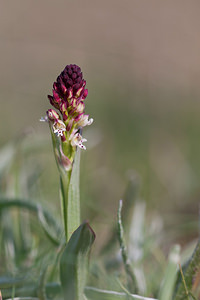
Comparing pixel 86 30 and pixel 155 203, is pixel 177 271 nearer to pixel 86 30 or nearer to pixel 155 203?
pixel 155 203

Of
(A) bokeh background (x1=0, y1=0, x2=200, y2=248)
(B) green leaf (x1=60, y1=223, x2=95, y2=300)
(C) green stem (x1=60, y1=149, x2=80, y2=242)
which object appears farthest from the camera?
(A) bokeh background (x1=0, y1=0, x2=200, y2=248)

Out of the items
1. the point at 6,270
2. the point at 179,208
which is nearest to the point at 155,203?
the point at 179,208

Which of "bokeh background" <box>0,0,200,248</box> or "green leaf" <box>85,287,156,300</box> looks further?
"bokeh background" <box>0,0,200,248</box>

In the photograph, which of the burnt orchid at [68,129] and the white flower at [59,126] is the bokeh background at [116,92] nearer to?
the burnt orchid at [68,129]

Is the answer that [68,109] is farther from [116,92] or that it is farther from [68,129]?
[116,92]

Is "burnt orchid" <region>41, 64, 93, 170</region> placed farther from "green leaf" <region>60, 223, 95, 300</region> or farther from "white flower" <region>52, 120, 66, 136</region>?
"green leaf" <region>60, 223, 95, 300</region>

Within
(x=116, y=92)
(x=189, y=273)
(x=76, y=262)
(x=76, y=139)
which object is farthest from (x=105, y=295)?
(x=116, y=92)

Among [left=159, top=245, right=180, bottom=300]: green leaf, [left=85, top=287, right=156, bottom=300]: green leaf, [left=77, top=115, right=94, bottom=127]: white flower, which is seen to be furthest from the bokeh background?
[left=77, top=115, right=94, bottom=127]: white flower
